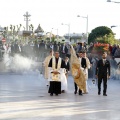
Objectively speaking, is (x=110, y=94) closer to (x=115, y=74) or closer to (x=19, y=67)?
(x=115, y=74)

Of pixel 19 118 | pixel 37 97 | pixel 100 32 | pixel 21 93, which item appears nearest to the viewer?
Answer: pixel 19 118

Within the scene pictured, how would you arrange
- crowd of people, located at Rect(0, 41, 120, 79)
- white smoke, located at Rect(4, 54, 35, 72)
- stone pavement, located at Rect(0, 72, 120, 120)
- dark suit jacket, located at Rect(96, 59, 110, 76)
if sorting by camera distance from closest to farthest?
stone pavement, located at Rect(0, 72, 120, 120) < dark suit jacket, located at Rect(96, 59, 110, 76) < crowd of people, located at Rect(0, 41, 120, 79) < white smoke, located at Rect(4, 54, 35, 72)

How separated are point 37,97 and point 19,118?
205 inches

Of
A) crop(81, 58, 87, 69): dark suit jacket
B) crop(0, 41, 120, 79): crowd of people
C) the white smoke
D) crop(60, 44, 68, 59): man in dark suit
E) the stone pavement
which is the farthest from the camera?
crop(60, 44, 68, 59): man in dark suit

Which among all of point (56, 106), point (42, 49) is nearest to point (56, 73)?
point (56, 106)

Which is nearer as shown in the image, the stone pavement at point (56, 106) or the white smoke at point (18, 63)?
the stone pavement at point (56, 106)

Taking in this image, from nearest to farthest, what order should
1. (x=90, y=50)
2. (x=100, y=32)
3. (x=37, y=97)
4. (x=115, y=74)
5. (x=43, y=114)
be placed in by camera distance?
(x=43, y=114) → (x=37, y=97) → (x=115, y=74) → (x=90, y=50) → (x=100, y=32)

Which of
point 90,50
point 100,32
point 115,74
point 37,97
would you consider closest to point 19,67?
point 90,50

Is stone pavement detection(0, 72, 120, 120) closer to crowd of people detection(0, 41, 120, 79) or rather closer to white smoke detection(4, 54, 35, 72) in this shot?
crowd of people detection(0, 41, 120, 79)

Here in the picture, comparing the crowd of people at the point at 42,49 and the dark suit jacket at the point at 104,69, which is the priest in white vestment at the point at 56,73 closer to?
the dark suit jacket at the point at 104,69

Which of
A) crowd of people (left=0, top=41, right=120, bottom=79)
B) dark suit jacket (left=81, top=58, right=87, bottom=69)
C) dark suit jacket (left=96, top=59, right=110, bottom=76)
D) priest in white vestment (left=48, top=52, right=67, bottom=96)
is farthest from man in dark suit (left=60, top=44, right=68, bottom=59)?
dark suit jacket (left=96, top=59, right=110, bottom=76)

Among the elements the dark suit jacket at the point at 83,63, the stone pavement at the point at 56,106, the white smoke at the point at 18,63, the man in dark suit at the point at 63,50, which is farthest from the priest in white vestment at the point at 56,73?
the man in dark suit at the point at 63,50

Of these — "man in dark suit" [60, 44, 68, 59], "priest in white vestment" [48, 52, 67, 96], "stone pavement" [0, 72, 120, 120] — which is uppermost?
"man in dark suit" [60, 44, 68, 59]

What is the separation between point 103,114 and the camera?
12.3 m
